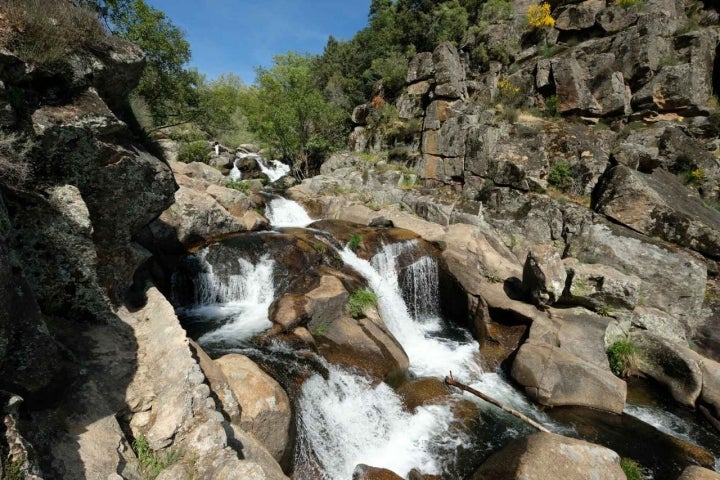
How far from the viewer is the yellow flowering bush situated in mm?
24672

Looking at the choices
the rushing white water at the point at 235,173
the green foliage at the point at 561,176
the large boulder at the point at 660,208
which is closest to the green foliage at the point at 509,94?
the green foliage at the point at 561,176

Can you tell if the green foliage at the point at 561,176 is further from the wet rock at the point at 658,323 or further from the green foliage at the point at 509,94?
the wet rock at the point at 658,323

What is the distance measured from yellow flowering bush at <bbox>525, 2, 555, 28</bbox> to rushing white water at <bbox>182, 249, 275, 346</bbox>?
27611 mm

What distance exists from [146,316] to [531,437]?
8002mm

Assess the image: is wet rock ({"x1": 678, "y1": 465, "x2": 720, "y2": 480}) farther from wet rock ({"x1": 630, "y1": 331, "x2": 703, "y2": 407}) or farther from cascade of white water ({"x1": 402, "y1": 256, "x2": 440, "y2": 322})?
cascade of white water ({"x1": 402, "y1": 256, "x2": 440, "y2": 322})

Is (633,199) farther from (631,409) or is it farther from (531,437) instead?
(531,437)

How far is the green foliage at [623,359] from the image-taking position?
35.0 feet

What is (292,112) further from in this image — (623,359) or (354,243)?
(623,359)

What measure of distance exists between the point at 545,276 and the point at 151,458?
11.8 meters

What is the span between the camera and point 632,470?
6934 millimetres

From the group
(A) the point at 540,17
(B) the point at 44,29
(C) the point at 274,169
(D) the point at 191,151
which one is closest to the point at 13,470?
(B) the point at 44,29

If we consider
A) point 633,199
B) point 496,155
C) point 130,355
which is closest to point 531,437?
point 130,355

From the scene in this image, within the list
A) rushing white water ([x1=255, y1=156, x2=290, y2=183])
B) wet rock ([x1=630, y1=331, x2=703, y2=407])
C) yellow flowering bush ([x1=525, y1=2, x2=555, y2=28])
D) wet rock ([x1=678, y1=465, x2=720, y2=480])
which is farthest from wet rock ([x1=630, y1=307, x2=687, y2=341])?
rushing white water ([x1=255, y1=156, x2=290, y2=183])

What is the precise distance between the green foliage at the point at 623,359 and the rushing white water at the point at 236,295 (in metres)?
11.3
